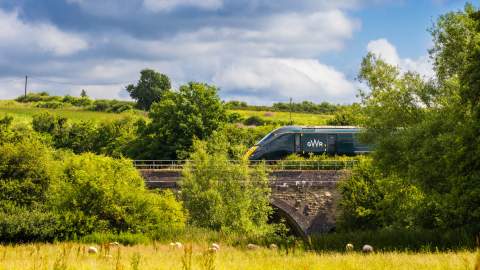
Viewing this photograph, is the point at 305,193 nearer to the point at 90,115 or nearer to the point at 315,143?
the point at 315,143

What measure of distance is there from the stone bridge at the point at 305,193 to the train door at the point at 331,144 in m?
8.10

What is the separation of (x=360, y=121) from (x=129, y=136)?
41.4 meters

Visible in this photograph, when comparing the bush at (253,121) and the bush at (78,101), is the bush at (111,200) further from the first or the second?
the bush at (78,101)

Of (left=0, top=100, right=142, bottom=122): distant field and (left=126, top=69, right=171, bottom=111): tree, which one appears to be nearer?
(left=0, top=100, right=142, bottom=122): distant field

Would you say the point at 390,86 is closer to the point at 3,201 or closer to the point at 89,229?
the point at 89,229

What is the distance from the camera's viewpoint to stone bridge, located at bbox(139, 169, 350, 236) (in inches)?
1622

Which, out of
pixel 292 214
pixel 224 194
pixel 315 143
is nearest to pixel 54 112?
pixel 315 143

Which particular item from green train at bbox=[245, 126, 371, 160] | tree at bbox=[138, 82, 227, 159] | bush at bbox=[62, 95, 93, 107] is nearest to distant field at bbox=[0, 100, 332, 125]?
bush at bbox=[62, 95, 93, 107]

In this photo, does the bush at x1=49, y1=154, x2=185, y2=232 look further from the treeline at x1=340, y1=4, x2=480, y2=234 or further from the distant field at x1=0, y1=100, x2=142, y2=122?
the distant field at x1=0, y1=100, x2=142, y2=122

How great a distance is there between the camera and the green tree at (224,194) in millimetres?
35688

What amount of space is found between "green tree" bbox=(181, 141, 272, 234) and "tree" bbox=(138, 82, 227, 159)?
1960cm

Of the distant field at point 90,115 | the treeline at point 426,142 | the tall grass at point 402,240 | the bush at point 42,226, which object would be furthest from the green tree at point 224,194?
the distant field at point 90,115

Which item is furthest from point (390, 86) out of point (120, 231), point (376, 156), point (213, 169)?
point (120, 231)

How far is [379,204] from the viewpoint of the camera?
35.5m
